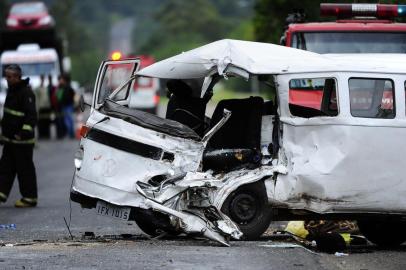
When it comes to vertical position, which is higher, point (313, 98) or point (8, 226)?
point (313, 98)

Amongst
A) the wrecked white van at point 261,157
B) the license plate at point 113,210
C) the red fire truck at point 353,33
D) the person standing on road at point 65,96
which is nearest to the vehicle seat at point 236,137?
the wrecked white van at point 261,157

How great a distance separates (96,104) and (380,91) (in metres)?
2.78

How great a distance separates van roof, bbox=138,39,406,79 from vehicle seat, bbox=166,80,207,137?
440mm

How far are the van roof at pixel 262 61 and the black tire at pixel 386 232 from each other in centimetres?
178

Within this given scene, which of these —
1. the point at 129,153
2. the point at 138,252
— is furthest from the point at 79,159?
the point at 138,252

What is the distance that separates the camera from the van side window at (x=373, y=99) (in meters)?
11.3

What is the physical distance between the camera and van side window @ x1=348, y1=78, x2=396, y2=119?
11.3m

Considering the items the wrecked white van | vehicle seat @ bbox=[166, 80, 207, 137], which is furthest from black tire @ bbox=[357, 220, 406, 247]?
vehicle seat @ bbox=[166, 80, 207, 137]

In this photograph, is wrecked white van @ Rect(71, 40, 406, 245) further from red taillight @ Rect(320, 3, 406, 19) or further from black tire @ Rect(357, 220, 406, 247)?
red taillight @ Rect(320, 3, 406, 19)

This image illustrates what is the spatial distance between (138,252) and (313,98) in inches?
134

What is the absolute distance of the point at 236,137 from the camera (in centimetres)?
1192

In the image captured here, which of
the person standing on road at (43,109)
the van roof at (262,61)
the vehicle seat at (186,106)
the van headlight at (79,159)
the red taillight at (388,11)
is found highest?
the red taillight at (388,11)

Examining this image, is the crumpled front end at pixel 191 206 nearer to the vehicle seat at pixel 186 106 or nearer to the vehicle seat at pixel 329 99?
the vehicle seat at pixel 186 106

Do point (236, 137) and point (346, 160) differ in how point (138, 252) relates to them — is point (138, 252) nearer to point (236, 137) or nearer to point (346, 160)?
point (236, 137)
